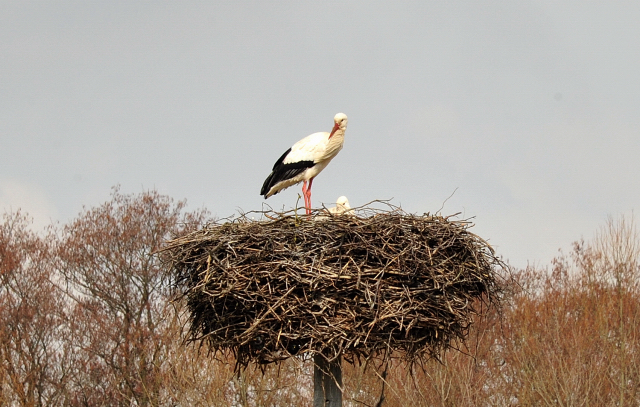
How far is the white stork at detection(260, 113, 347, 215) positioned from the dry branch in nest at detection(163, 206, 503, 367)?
1.80m

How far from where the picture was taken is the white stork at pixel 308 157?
27.2 ft

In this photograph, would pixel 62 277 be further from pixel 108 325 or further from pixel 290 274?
pixel 290 274

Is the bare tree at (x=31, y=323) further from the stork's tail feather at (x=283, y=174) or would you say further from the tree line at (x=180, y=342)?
the stork's tail feather at (x=283, y=174)

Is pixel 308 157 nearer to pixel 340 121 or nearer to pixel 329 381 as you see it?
pixel 340 121

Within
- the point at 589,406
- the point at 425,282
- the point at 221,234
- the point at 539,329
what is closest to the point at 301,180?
the point at 221,234

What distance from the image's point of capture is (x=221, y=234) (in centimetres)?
655

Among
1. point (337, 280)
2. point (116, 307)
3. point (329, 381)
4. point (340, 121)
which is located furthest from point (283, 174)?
point (116, 307)

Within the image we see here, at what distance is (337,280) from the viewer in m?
6.07

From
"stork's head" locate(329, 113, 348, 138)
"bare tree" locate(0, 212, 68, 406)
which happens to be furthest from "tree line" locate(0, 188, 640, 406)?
"stork's head" locate(329, 113, 348, 138)

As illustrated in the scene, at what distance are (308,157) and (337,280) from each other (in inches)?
99.6

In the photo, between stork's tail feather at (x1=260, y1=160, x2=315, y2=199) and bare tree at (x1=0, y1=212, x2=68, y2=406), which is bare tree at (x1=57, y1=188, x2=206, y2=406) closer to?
bare tree at (x1=0, y1=212, x2=68, y2=406)

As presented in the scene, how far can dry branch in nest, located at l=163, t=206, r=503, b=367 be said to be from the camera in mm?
6086

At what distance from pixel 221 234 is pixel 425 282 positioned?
1643 millimetres

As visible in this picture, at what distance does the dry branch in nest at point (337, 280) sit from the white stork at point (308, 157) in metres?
1.80
